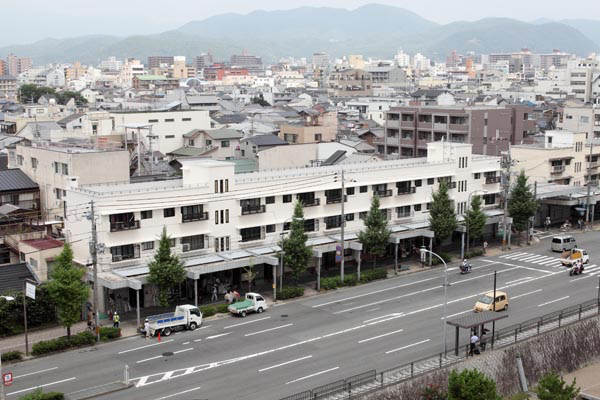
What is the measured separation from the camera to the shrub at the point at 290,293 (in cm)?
4644

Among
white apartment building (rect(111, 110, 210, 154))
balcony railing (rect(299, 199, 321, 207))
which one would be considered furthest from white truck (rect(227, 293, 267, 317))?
white apartment building (rect(111, 110, 210, 154))

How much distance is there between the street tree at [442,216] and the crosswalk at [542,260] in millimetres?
6218

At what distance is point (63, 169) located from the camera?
181 ft

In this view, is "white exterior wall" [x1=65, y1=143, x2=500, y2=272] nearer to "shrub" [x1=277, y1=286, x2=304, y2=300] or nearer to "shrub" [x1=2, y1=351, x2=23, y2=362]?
"shrub" [x1=277, y1=286, x2=304, y2=300]

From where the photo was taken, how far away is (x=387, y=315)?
42.9 meters

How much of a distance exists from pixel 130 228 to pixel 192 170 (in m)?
6.53

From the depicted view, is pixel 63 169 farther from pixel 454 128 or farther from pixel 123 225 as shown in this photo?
pixel 454 128

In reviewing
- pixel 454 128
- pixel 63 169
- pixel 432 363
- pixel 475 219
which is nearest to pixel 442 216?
pixel 475 219

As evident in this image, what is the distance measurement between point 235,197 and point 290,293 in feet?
25.8

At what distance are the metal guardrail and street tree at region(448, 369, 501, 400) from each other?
12.3 ft

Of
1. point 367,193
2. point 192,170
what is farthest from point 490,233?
point 192,170

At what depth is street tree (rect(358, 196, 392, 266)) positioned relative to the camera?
51.4 meters

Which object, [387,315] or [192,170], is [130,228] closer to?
[192,170]

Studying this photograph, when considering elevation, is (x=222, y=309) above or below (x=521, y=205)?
below
